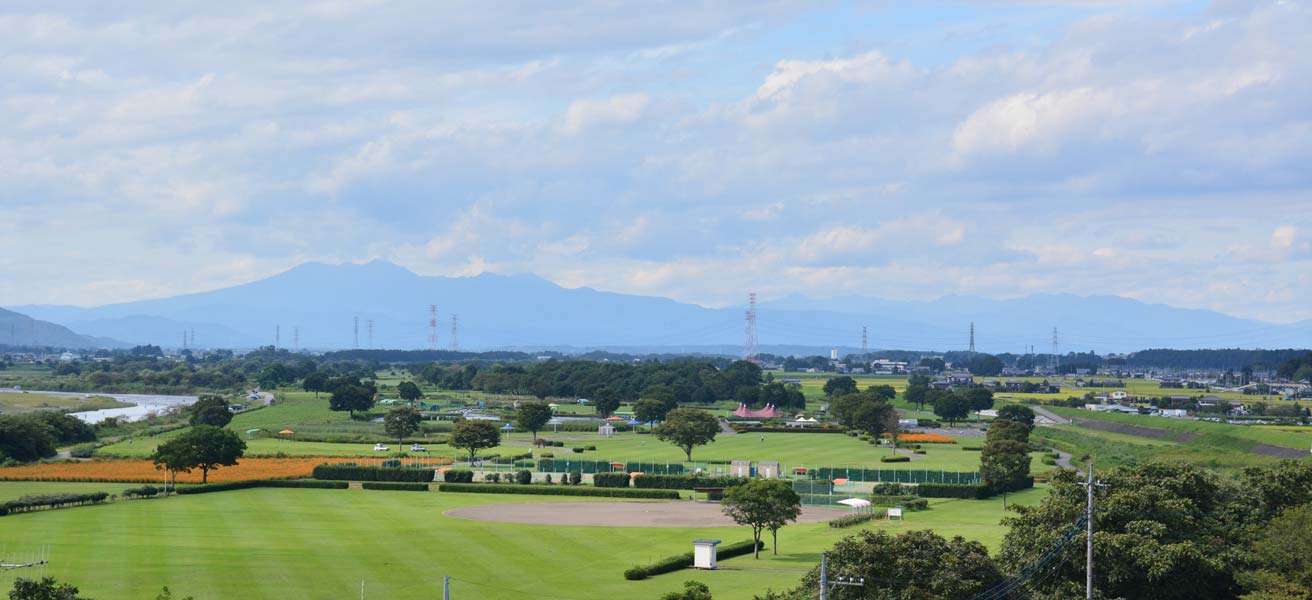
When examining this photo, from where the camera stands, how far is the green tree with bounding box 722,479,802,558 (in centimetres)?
5350

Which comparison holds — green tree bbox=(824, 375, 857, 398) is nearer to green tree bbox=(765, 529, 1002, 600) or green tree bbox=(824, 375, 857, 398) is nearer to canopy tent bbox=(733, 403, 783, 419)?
canopy tent bbox=(733, 403, 783, 419)

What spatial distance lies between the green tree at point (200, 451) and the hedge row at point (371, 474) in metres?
5.29

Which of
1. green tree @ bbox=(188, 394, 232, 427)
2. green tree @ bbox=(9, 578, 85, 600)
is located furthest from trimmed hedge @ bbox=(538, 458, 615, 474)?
green tree @ bbox=(9, 578, 85, 600)

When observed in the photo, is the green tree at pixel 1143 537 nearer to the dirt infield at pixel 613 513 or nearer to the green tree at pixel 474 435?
the dirt infield at pixel 613 513

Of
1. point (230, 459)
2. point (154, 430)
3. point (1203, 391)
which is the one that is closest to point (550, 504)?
point (230, 459)

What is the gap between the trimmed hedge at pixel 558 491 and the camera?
74.7 m

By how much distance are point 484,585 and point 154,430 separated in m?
76.9

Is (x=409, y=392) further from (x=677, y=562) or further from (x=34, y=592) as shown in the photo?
(x=34, y=592)

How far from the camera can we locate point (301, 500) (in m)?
71.4

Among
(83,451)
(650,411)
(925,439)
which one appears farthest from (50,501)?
(650,411)

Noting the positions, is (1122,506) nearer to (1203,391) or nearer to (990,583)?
(990,583)

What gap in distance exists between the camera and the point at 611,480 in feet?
255

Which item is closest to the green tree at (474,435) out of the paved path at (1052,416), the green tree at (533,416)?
the green tree at (533,416)

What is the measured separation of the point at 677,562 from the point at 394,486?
33427mm
